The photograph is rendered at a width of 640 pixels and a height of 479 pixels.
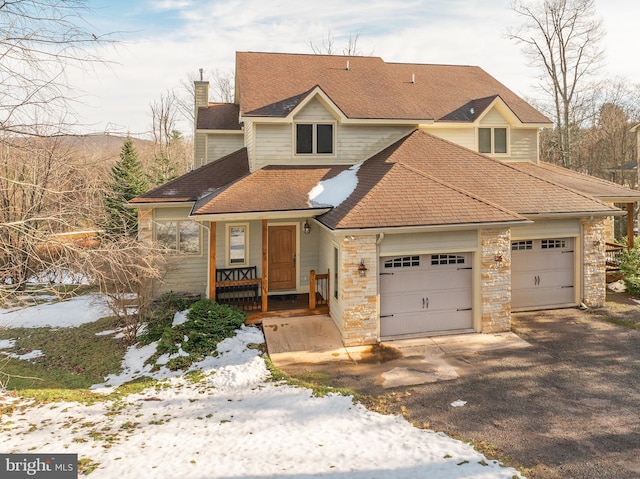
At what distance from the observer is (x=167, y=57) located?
17.7 feet

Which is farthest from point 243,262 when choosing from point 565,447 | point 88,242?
point 565,447

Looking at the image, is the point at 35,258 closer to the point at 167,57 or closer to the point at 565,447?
the point at 167,57

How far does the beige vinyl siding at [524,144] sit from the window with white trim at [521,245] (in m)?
5.85

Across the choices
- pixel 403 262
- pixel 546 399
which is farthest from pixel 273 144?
pixel 546 399

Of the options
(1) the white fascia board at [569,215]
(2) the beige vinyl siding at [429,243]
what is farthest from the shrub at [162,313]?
(1) the white fascia board at [569,215]

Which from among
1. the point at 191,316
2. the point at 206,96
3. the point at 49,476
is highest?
the point at 206,96

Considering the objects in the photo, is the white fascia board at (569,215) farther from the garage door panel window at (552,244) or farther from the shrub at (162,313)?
the shrub at (162,313)

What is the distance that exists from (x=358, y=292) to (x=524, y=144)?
11384 mm

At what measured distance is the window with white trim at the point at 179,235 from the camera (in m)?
13.9

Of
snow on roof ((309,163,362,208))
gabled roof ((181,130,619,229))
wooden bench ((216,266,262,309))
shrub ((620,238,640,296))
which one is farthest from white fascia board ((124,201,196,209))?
shrub ((620,238,640,296))

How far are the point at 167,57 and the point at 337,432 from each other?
6034mm

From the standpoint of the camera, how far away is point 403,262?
416 inches

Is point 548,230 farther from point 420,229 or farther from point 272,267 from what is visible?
point 272,267

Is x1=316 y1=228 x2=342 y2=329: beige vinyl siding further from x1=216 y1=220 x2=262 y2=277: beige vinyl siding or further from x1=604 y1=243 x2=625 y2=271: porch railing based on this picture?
x1=604 y1=243 x2=625 y2=271: porch railing
